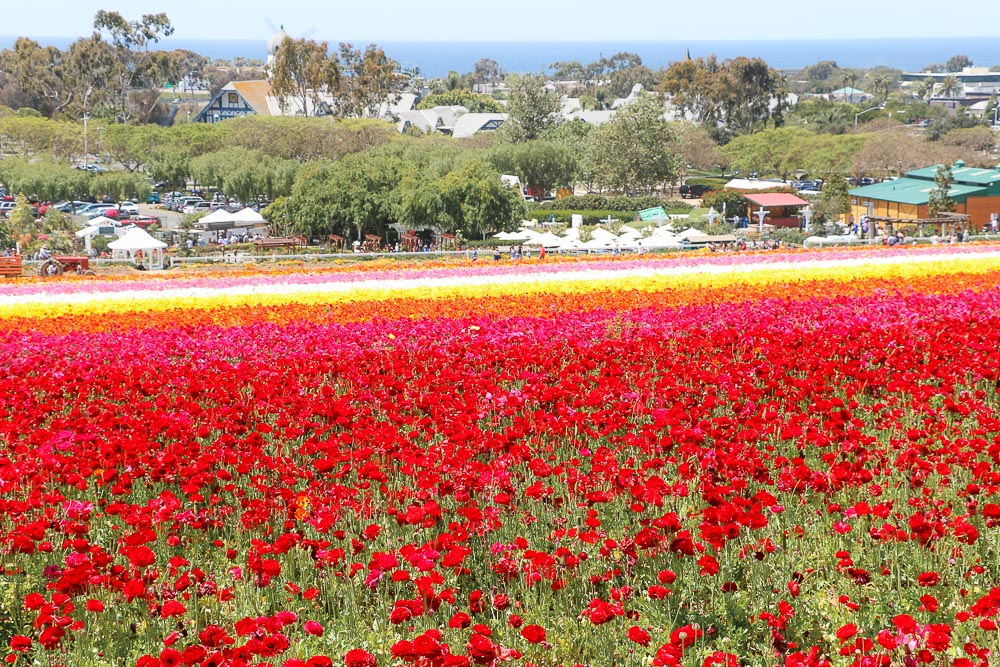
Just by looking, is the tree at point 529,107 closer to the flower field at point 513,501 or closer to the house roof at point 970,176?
the house roof at point 970,176

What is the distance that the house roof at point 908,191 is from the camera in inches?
2330

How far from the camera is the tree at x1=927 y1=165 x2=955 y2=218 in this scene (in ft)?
185

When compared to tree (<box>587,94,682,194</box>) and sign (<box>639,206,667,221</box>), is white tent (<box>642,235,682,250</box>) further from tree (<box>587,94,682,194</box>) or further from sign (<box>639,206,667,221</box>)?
tree (<box>587,94,682,194</box>)

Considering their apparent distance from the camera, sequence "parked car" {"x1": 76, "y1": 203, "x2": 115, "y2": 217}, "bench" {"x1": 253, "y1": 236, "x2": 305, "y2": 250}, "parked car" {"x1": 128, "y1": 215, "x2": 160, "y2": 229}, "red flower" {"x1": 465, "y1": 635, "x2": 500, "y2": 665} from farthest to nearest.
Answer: "parked car" {"x1": 76, "y1": 203, "x2": 115, "y2": 217} → "parked car" {"x1": 128, "y1": 215, "x2": 160, "y2": 229} → "bench" {"x1": 253, "y1": 236, "x2": 305, "y2": 250} → "red flower" {"x1": 465, "y1": 635, "x2": 500, "y2": 665}

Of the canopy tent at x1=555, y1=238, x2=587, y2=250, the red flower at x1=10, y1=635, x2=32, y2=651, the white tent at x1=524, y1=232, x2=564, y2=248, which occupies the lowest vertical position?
the red flower at x1=10, y1=635, x2=32, y2=651

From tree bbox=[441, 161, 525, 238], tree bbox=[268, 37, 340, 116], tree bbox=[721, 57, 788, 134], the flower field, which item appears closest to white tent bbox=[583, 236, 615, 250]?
tree bbox=[441, 161, 525, 238]

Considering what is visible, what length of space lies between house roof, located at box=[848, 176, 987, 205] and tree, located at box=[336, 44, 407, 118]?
5244 centimetres

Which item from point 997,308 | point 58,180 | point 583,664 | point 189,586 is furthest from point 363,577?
point 58,180

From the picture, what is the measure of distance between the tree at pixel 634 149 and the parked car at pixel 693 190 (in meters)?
7.00

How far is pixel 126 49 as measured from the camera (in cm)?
11819

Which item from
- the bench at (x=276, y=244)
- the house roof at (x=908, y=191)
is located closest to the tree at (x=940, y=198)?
the house roof at (x=908, y=191)

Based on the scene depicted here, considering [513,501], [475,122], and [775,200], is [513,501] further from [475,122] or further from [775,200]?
[475,122]

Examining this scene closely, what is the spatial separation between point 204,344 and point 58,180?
67466mm

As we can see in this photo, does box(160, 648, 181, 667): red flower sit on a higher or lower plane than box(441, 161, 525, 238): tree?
lower
